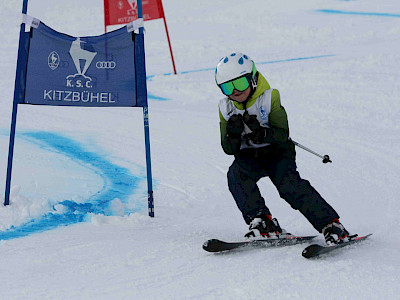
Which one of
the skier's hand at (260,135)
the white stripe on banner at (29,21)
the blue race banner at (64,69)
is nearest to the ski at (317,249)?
the skier's hand at (260,135)

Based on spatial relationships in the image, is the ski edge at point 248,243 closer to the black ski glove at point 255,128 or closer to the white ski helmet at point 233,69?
the black ski glove at point 255,128

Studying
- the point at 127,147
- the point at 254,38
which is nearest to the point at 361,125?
the point at 127,147

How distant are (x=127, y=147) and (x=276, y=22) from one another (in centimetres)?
914

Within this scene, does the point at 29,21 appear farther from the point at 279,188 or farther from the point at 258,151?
the point at 279,188

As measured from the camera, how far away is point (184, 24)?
15.6 m

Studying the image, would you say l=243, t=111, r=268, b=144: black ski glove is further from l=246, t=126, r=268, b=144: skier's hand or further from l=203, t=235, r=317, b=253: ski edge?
l=203, t=235, r=317, b=253: ski edge

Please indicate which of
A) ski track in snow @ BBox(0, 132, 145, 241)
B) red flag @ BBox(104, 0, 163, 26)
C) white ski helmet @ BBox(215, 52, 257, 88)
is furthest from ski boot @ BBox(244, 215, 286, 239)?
red flag @ BBox(104, 0, 163, 26)

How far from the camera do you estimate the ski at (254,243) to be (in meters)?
3.42

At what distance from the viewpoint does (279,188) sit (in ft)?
12.4

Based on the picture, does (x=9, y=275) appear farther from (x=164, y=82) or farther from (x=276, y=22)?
(x=276, y=22)

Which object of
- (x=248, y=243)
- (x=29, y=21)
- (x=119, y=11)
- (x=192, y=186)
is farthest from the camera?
(x=119, y=11)

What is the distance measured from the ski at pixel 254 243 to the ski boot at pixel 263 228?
3 cm

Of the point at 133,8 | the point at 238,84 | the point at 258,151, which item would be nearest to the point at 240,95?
the point at 238,84

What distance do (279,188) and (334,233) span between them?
17.3 inches
